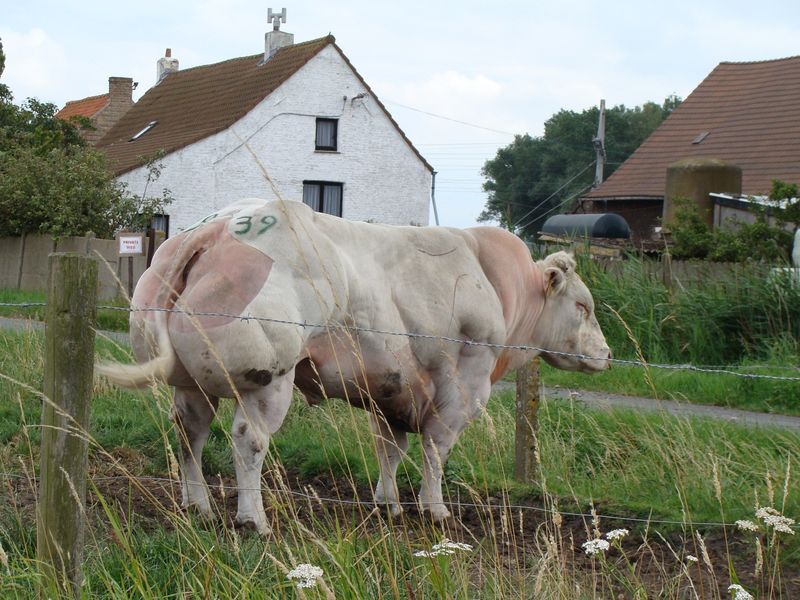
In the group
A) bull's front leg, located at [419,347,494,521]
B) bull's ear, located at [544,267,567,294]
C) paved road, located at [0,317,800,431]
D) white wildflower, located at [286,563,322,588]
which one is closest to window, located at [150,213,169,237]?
paved road, located at [0,317,800,431]

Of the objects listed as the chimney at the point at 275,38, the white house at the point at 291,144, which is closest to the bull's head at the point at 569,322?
the white house at the point at 291,144

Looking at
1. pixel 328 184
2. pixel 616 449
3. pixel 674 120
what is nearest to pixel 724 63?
pixel 674 120

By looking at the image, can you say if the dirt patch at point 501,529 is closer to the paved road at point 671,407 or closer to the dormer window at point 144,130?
the paved road at point 671,407

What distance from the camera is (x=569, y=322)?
7.77 metres

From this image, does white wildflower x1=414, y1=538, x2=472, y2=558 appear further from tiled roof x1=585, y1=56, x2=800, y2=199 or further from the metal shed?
tiled roof x1=585, y1=56, x2=800, y2=199

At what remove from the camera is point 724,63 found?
36125mm

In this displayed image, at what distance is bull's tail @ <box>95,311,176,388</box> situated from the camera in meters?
5.08

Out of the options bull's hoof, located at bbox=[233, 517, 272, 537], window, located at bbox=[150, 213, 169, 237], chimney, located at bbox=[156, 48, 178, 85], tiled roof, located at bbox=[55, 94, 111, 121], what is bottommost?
bull's hoof, located at bbox=[233, 517, 272, 537]

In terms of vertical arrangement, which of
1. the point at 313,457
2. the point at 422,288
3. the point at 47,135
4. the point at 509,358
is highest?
the point at 47,135

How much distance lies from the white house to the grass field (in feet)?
84.4

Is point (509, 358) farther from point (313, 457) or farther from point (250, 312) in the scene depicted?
point (250, 312)

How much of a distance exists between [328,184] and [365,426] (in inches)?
1235

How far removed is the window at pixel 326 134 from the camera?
39.0m

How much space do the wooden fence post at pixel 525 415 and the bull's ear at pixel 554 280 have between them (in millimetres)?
467
